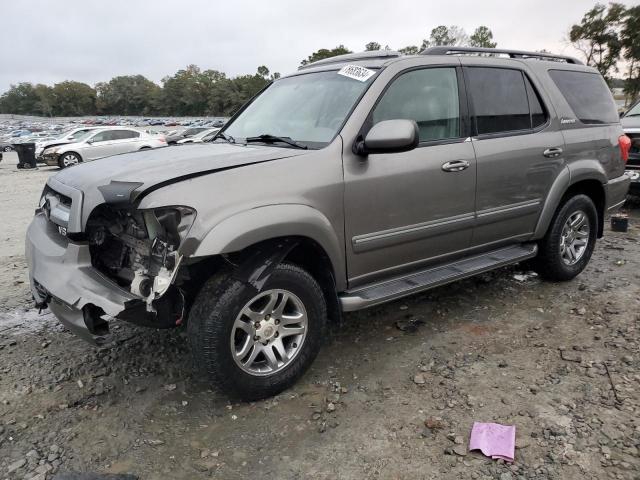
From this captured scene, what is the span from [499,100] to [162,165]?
2.55 m

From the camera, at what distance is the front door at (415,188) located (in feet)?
9.66

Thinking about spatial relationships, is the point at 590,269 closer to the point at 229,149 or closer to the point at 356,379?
the point at 356,379

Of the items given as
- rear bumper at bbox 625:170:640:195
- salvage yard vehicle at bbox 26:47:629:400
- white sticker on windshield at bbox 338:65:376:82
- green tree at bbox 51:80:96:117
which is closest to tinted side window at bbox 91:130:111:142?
salvage yard vehicle at bbox 26:47:629:400

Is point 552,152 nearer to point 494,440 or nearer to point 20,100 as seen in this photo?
point 494,440

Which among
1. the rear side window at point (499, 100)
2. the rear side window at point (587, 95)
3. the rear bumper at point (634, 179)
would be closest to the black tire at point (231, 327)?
the rear side window at point (499, 100)

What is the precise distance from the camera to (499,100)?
3.70 meters

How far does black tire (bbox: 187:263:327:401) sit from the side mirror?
2.73 ft

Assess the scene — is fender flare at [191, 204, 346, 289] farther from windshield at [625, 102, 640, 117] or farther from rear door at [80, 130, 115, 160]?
rear door at [80, 130, 115, 160]

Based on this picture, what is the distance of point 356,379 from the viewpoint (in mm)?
3020

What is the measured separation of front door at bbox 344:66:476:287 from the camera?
295 cm

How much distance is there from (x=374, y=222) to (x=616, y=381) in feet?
5.68

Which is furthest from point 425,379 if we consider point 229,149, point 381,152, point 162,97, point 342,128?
point 162,97

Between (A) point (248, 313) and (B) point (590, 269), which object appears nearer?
(A) point (248, 313)

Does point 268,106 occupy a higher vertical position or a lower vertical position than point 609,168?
higher
